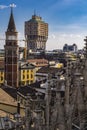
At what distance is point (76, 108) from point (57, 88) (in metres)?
1.32

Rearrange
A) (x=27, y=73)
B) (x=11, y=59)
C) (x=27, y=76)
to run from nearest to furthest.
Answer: (x=11, y=59)
(x=27, y=73)
(x=27, y=76)

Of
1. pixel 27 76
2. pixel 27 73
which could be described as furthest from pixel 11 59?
pixel 27 76

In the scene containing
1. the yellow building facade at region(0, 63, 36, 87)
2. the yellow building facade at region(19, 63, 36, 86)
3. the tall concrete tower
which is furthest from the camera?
the yellow building facade at region(19, 63, 36, 86)

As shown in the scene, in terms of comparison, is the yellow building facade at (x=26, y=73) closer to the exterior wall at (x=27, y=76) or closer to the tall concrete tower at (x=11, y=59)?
the exterior wall at (x=27, y=76)

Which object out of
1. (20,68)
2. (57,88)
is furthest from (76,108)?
(20,68)

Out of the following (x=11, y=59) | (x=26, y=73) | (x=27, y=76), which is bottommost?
(x=27, y=76)

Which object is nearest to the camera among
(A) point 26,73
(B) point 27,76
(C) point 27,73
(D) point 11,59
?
(D) point 11,59

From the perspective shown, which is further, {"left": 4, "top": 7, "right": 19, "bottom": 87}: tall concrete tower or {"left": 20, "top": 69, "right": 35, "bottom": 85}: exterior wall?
{"left": 20, "top": 69, "right": 35, "bottom": 85}: exterior wall

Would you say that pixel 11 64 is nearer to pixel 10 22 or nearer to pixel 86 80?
pixel 10 22

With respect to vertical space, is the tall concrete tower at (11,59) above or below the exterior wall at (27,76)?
above

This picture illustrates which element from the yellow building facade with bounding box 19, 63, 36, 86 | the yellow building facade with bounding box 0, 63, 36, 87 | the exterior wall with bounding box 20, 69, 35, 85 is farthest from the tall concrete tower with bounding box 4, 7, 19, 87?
the exterior wall with bounding box 20, 69, 35, 85

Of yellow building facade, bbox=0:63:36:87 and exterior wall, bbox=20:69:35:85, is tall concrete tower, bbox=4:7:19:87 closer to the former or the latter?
yellow building facade, bbox=0:63:36:87

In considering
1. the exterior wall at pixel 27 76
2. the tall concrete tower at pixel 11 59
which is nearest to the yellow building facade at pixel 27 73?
the exterior wall at pixel 27 76

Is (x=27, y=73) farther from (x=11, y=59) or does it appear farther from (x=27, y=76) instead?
(x=11, y=59)
